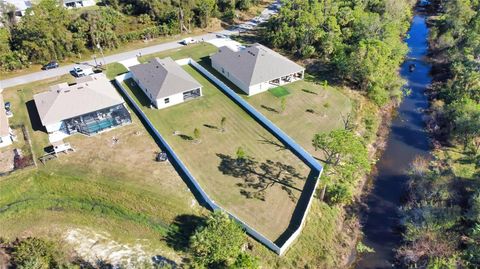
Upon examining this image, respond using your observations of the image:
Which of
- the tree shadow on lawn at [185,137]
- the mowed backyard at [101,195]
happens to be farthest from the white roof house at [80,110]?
the tree shadow on lawn at [185,137]

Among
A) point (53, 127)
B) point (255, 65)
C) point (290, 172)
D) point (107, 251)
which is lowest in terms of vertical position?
point (107, 251)

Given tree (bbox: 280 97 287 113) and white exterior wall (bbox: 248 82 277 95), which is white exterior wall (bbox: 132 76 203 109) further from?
tree (bbox: 280 97 287 113)

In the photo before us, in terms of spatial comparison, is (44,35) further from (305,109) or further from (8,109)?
(305,109)

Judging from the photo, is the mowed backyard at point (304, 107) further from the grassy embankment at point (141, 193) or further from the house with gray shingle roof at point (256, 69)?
the house with gray shingle roof at point (256, 69)

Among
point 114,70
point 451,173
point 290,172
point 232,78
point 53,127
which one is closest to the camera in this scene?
point 451,173

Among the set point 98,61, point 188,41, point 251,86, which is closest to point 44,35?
point 98,61

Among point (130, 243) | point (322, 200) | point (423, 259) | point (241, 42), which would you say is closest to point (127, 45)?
point (241, 42)

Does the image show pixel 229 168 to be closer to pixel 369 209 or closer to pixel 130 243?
pixel 130 243
